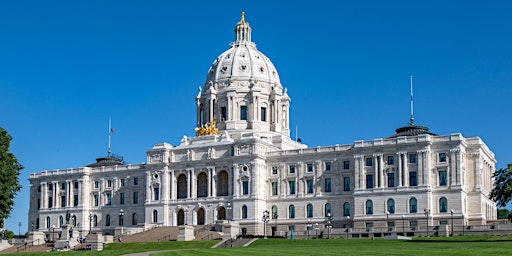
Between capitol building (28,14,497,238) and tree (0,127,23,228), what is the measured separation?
→ 25.2m

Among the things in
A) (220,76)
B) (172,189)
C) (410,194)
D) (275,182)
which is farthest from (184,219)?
(410,194)

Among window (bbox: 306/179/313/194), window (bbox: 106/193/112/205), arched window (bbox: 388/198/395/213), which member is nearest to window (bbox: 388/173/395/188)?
arched window (bbox: 388/198/395/213)

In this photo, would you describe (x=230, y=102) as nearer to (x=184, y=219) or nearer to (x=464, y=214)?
(x=184, y=219)

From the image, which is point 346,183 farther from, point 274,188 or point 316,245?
point 316,245

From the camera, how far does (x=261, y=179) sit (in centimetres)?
13325

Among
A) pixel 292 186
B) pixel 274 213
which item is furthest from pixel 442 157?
pixel 274 213

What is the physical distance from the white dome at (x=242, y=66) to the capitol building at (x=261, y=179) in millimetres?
210

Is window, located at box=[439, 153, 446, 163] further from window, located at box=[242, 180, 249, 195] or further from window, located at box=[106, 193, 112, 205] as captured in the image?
window, located at box=[106, 193, 112, 205]

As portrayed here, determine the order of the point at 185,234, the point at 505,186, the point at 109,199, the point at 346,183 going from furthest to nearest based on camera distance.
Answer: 1. the point at 109,199
2. the point at 346,183
3. the point at 185,234
4. the point at 505,186

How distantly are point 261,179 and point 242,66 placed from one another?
24.6m

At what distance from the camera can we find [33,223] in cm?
15638

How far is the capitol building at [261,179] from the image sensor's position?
396 ft

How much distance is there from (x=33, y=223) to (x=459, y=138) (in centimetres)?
7607

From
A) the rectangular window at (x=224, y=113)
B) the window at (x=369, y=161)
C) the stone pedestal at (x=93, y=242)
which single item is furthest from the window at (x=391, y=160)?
the stone pedestal at (x=93, y=242)
